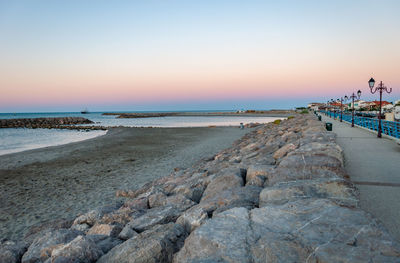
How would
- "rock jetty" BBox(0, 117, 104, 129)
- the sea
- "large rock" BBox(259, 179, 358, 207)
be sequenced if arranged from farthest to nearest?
"rock jetty" BBox(0, 117, 104, 129) < the sea < "large rock" BBox(259, 179, 358, 207)

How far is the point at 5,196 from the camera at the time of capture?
8367 mm

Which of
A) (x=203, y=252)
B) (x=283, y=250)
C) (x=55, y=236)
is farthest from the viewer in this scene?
(x=55, y=236)

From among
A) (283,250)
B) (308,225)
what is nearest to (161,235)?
(283,250)

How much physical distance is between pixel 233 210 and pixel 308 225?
863 mm

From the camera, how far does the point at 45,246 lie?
3465 millimetres

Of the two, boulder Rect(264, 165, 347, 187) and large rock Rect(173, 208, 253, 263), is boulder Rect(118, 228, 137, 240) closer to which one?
large rock Rect(173, 208, 253, 263)

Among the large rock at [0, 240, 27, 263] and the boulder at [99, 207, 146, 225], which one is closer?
the large rock at [0, 240, 27, 263]

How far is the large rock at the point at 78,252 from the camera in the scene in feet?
9.22

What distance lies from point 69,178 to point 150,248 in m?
9.03

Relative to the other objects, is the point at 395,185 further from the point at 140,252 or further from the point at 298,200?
the point at 140,252

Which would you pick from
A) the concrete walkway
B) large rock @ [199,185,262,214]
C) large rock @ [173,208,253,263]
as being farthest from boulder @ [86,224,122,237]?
the concrete walkway

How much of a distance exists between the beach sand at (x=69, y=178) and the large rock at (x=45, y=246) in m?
2.72

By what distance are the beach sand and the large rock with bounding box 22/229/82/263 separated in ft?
8.92

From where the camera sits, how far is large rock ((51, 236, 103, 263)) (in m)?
2.81
